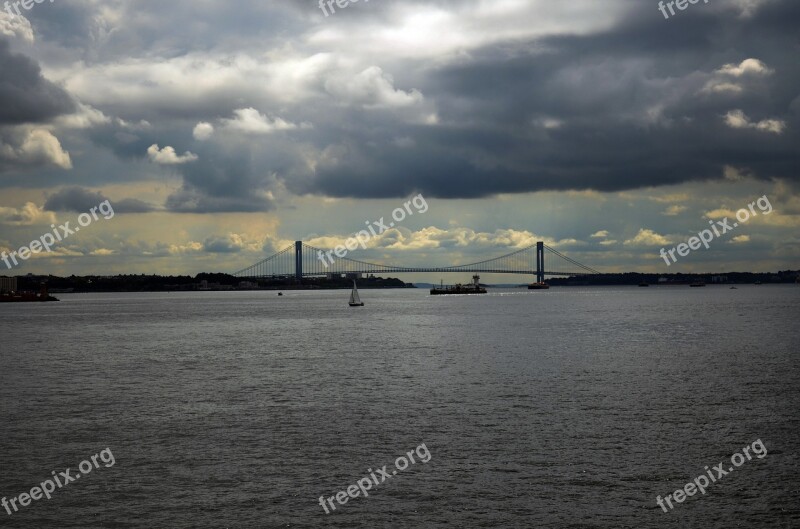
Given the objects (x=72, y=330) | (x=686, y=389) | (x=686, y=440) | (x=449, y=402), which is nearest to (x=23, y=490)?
(x=449, y=402)

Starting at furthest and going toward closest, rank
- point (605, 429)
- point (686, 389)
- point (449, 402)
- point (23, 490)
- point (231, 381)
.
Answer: point (231, 381), point (686, 389), point (449, 402), point (605, 429), point (23, 490)

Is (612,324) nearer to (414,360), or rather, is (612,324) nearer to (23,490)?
(414,360)

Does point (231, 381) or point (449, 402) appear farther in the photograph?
point (231, 381)

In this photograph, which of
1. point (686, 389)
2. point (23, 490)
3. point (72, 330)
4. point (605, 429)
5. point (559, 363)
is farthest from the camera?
point (72, 330)

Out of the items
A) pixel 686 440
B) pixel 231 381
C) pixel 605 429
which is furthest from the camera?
pixel 231 381

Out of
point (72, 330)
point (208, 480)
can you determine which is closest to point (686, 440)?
point (208, 480)

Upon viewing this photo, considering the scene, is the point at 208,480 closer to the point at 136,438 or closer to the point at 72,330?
the point at 136,438
